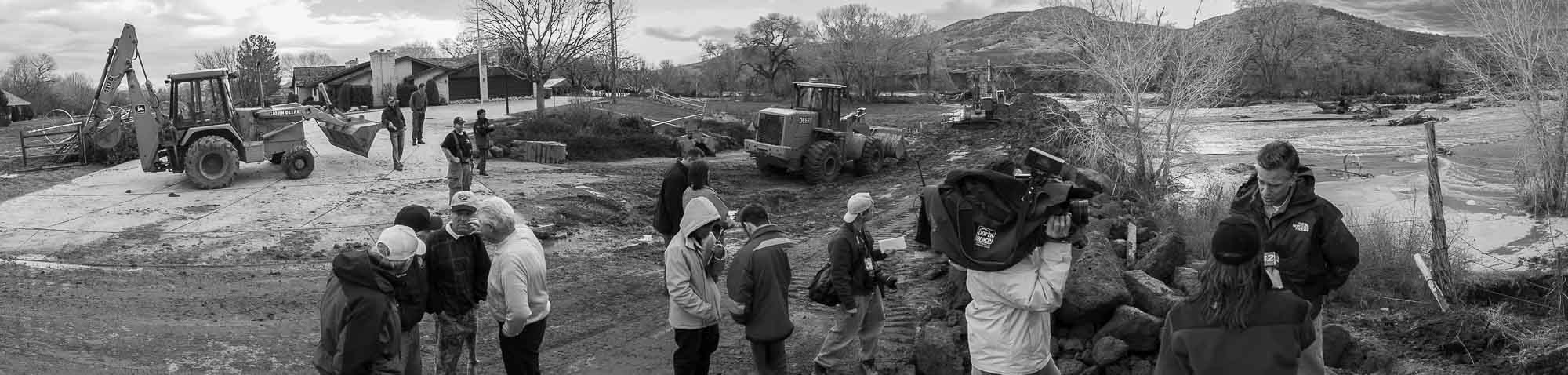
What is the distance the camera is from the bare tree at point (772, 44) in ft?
225

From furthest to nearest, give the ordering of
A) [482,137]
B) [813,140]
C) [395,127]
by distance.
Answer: [813,140]
[395,127]
[482,137]

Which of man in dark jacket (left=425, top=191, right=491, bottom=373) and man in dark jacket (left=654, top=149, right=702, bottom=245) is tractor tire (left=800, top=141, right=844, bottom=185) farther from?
man in dark jacket (left=425, top=191, right=491, bottom=373)

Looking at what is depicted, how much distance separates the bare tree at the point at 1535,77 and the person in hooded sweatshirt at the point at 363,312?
45.6ft

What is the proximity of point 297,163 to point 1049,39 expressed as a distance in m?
22.4

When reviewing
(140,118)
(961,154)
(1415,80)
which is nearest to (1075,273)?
(140,118)

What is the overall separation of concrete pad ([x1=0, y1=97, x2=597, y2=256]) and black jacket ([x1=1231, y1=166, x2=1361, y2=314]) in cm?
1152

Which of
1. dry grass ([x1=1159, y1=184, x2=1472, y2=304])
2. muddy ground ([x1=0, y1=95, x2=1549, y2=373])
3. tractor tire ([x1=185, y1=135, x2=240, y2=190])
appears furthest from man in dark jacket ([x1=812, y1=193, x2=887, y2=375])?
tractor tire ([x1=185, y1=135, x2=240, y2=190])

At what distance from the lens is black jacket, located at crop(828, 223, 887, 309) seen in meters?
6.23

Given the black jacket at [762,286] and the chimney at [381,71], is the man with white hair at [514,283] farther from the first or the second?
the chimney at [381,71]

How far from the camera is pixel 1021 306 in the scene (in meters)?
4.49

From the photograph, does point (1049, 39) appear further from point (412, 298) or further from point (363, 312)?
point (363, 312)

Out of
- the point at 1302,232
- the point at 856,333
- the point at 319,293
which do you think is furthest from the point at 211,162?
the point at 1302,232

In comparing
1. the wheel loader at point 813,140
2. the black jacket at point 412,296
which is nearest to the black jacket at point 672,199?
the black jacket at point 412,296

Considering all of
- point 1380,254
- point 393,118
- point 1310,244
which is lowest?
point 1380,254
